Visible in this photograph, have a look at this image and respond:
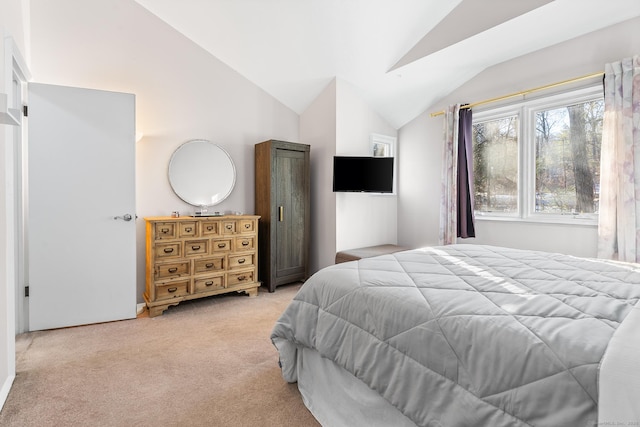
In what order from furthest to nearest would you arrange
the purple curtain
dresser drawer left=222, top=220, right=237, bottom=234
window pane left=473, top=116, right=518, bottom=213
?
the purple curtain, window pane left=473, top=116, right=518, bottom=213, dresser drawer left=222, top=220, right=237, bottom=234

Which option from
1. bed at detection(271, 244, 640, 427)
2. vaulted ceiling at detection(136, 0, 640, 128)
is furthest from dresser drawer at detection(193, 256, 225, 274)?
vaulted ceiling at detection(136, 0, 640, 128)

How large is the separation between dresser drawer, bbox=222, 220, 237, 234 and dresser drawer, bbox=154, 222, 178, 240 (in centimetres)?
48

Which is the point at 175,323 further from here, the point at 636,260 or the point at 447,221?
the point at 636,260

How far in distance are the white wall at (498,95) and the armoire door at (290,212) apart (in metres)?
1.53

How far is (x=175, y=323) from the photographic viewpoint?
287cm

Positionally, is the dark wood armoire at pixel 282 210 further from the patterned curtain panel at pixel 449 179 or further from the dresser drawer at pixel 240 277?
the patterned curtain panel at pixel 449 179

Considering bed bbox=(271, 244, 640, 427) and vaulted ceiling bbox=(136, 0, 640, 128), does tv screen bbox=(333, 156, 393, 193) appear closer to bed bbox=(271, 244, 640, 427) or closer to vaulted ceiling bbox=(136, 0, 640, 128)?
vaulted ceiling bbox=(136, 0, 640, 128)

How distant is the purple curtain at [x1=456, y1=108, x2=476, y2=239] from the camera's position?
3.79m

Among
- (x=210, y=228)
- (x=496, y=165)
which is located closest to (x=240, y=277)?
(x=210, y=228)

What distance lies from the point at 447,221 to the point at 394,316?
3.00m

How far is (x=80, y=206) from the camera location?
9.15ft

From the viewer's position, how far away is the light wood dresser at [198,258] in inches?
120

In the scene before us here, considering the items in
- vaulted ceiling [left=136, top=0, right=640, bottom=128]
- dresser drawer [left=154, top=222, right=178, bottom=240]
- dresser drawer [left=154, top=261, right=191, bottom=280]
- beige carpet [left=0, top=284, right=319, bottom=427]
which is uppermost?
vaulted ceiling [left=136, top=0, right=640, bottom=128]

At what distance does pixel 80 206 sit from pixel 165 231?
0.70m
